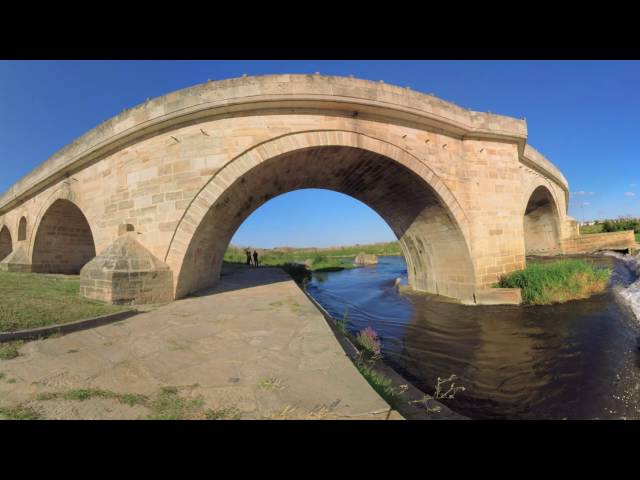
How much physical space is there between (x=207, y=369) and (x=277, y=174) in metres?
6.21

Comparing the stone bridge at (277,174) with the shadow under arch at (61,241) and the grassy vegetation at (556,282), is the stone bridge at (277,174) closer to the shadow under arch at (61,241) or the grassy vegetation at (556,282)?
the grassy vegetation at (556,282)

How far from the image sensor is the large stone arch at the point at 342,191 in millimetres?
6020

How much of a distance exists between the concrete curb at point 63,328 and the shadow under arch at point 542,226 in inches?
887

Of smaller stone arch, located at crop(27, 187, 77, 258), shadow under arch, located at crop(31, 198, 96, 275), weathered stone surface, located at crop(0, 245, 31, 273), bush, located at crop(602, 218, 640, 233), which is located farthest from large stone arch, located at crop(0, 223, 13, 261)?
bush, located at crop(602, 218, 640, 233)

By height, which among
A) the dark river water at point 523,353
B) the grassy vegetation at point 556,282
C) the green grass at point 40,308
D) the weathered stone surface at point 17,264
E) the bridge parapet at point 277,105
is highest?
the bridge parapet at point 277,105

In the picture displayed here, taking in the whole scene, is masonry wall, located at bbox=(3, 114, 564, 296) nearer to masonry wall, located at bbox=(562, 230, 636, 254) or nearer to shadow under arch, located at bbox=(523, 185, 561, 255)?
shadow under arch, located at bbox=(523, 185, 561, 255)

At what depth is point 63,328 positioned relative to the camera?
134 inches

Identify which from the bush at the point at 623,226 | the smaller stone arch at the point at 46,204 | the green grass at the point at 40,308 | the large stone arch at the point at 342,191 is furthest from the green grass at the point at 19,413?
the bush at the point at 623,226

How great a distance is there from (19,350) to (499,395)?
5954 millimetres

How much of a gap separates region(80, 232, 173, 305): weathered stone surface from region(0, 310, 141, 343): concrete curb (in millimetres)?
943

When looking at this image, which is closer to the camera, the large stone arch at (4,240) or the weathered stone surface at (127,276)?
the weathered stone surface at (127,276)

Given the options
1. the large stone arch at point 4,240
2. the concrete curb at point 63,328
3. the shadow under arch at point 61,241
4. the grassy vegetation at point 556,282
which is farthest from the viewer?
the large stone arch at point 4,240

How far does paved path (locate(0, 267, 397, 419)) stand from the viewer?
1783 millimetres

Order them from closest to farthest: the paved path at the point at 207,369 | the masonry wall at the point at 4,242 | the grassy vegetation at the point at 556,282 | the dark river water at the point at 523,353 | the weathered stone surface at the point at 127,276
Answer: the paved path at the point at 207,369 < the dark river water at the point at 523,353 < the weathered stone surface at the point at 127,276 < the grassy vegetation at the point at 556,282 < the masonry wall at the point at 4,242
